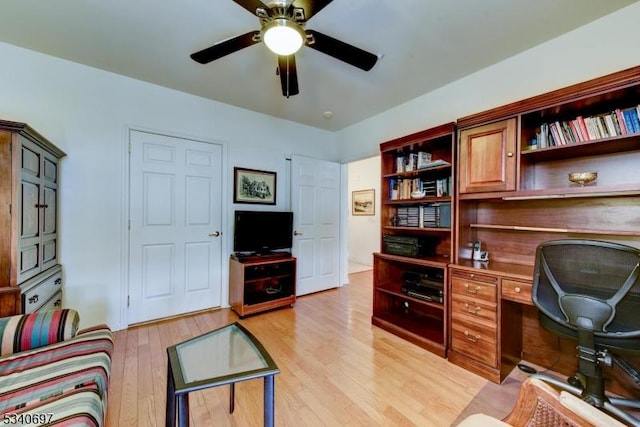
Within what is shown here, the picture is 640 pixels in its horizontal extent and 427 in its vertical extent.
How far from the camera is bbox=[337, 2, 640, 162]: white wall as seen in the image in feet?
5.85

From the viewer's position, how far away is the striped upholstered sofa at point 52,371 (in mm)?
1010

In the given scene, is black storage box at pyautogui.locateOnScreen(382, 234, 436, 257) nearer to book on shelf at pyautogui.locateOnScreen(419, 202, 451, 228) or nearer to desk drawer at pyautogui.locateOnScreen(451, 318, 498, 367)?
book on shelf at pyautogui.locateOnScreen(419, 202, 451, 228)

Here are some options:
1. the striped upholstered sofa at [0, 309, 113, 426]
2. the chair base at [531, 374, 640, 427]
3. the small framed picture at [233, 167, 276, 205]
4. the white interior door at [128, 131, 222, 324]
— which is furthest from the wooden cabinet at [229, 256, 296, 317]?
the chair base at [531, 374, 640, 427]

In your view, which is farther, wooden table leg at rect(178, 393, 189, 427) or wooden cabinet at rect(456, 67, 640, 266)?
wooden cabinet at rect(456, 67, 640, 266)

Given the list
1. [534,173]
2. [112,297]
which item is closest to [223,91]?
[112,297]

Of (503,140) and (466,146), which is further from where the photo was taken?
(466,146)

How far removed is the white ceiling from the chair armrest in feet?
6.64

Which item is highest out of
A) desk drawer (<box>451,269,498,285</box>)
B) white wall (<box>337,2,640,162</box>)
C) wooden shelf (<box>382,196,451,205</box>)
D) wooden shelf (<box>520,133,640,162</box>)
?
white wall (<box>337,2,640,162</box>)

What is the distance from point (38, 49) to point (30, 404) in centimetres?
281

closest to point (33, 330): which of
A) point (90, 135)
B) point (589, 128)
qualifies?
point (90, 135)

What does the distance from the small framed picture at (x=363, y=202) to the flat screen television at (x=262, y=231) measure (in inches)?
115

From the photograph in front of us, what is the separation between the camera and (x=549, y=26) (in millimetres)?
1917

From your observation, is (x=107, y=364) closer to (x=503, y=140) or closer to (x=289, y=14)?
(x=289, y=14)

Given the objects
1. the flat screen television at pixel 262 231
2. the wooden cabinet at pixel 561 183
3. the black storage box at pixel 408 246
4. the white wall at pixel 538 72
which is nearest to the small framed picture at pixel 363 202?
the white wall at pixel 538 72
